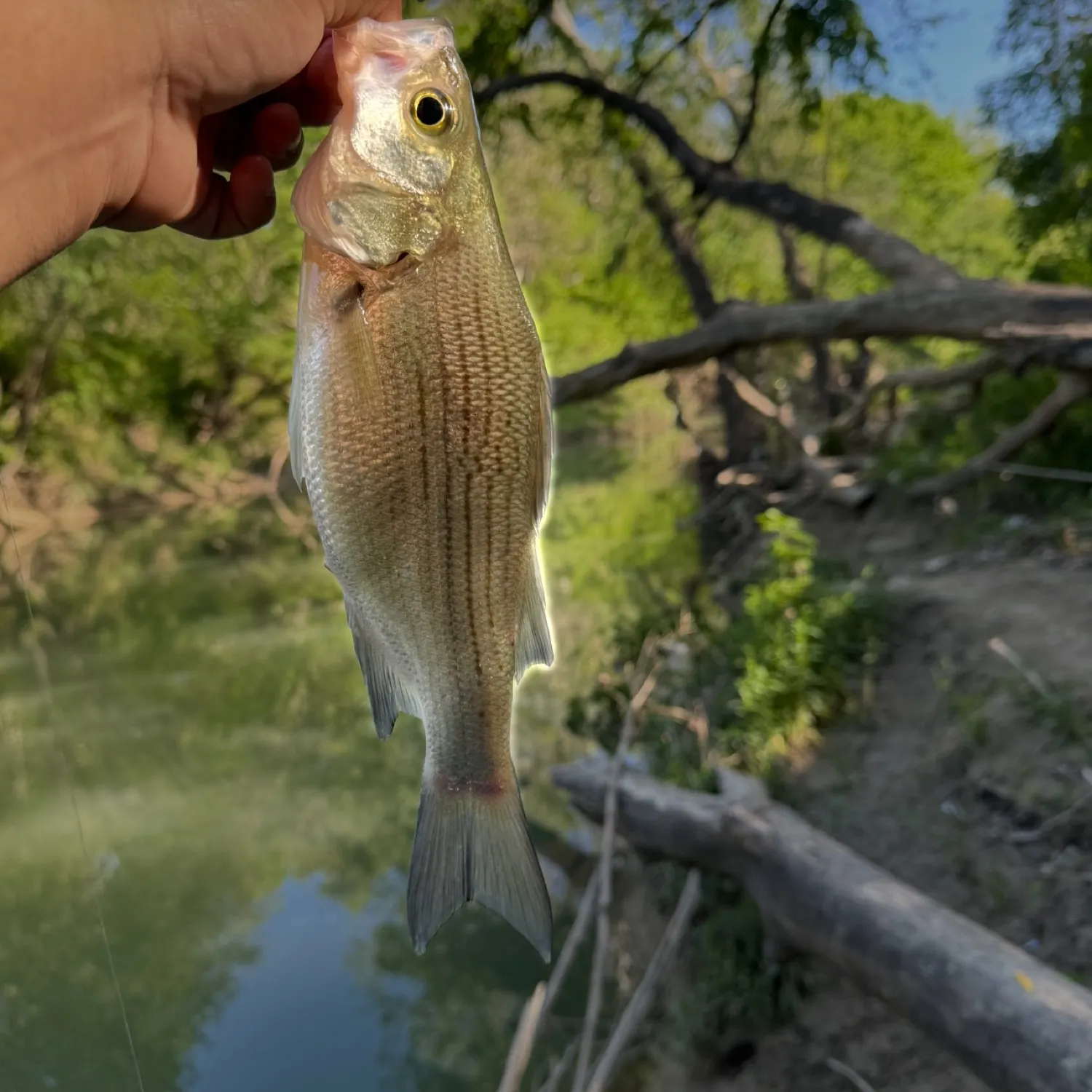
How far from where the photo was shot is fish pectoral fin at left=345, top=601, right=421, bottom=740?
135cm

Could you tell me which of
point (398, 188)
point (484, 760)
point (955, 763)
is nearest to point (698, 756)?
point (955, 763)

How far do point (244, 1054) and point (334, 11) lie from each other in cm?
447

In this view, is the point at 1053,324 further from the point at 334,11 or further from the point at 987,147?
the point at 987,147

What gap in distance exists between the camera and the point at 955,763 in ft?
15.0

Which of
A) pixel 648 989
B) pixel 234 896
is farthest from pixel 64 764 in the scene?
pixel 648 989

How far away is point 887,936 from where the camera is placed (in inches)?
119

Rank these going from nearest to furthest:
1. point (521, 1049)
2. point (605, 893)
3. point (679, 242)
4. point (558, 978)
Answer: point (521, 1049) < point (558, 978) < point (605, 893) < point (679, 242)

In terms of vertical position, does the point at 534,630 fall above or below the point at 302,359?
below

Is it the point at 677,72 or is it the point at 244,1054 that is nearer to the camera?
the point at 244,1054

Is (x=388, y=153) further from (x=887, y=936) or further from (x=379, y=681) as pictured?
(x=887, y=936)

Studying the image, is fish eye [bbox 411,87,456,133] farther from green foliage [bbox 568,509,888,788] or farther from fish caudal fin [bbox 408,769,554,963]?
green foliage [bbox 568,509,888,788]

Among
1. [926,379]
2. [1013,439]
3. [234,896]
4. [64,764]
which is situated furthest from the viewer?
[926,379]

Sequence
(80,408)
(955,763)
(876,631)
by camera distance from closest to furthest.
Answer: (955,763) < (876,631) < (80,408)

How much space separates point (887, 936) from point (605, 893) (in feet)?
3.94
